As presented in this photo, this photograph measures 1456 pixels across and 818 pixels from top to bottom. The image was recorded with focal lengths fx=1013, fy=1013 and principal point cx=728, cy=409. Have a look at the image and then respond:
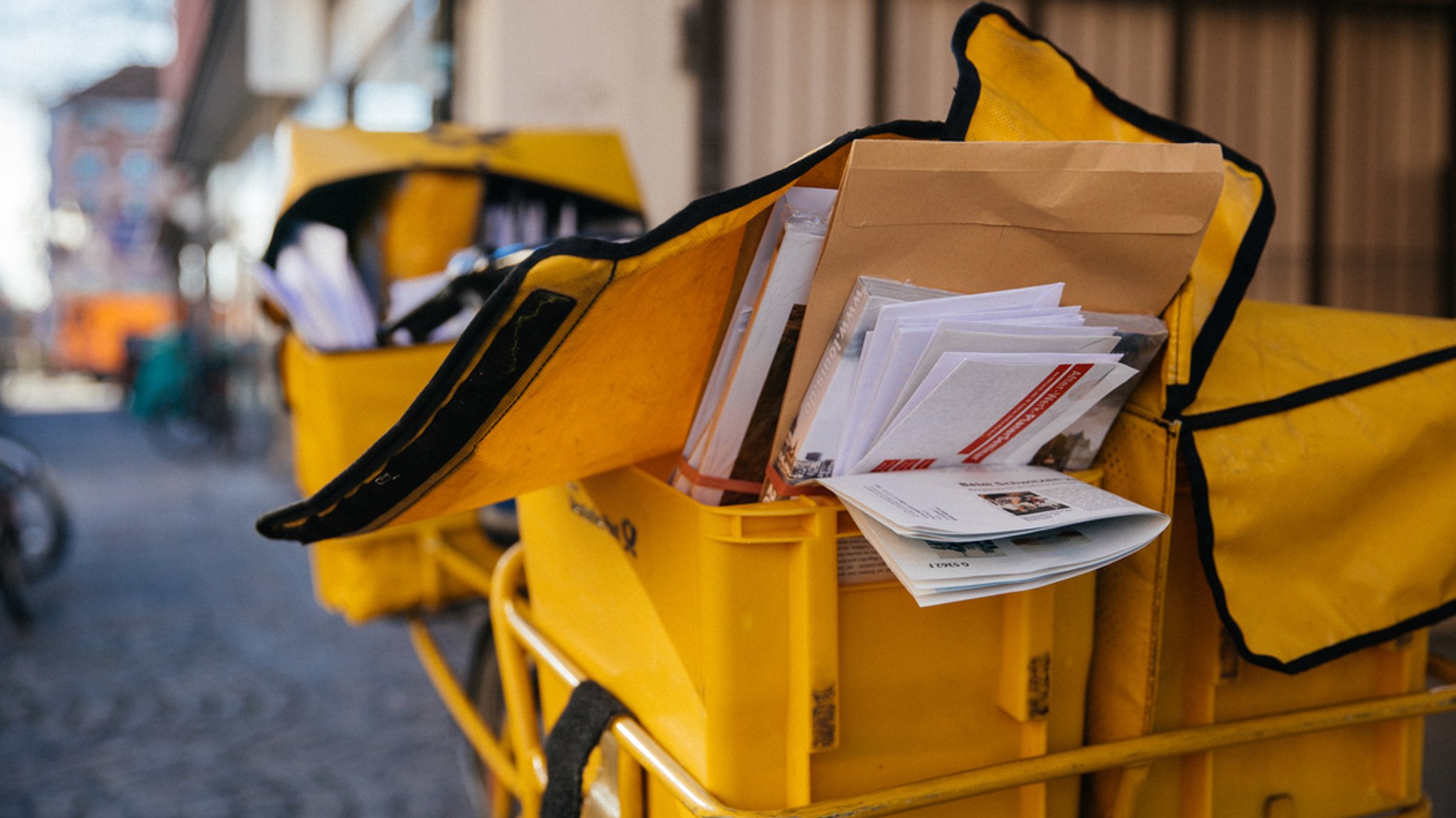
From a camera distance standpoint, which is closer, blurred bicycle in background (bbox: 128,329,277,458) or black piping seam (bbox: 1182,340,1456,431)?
black piping seam (bbox: 1182,340,1456,431)

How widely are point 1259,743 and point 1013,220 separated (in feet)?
2.36

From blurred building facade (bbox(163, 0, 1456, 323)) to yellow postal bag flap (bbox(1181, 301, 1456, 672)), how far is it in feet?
8.78

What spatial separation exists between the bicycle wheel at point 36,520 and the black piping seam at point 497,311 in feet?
15.3

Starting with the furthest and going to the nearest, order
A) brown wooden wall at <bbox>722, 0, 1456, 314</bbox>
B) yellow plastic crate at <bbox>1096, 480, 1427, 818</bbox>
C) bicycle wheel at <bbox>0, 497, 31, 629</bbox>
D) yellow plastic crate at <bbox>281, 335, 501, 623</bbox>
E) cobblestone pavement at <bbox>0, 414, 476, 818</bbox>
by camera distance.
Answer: bicycle wheel at <bbox>0, 497, 31, 629</bbox> < brown wooden wall at <bbox>722, 0, 1456, 314</bbox> < cobblestone pavement at <bbox>0, 414, 476, 818</bbox> < yellow plastic crate at <bbox>281, 335, 501, 623</bbox> < yellow plastic crate at <bbox>1096, 480, 1427, 818</bbox>

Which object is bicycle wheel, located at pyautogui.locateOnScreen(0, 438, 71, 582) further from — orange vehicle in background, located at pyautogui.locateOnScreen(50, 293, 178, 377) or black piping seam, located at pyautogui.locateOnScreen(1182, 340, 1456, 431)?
orange vehicle in background, located at pyautogui.locateOnScreen(50, 293, 178, 377)

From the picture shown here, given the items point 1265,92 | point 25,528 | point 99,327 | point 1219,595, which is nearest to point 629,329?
point 1219,595

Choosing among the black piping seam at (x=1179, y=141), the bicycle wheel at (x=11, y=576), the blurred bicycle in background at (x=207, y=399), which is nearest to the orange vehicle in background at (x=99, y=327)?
the blurred bicycle in background at (x=207, y=399)

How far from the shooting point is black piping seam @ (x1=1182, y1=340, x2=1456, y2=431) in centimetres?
107

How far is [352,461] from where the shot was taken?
2.03 meters

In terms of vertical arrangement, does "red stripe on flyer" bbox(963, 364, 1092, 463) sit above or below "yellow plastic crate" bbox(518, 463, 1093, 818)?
above

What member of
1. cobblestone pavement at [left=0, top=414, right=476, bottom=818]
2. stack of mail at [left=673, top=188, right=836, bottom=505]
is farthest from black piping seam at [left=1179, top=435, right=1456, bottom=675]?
cobblestone pavement at [left=0, top=414, right=476, bottom=818]

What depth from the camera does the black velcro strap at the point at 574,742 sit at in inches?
45.0

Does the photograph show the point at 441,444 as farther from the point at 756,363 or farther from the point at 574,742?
the point at 574,742

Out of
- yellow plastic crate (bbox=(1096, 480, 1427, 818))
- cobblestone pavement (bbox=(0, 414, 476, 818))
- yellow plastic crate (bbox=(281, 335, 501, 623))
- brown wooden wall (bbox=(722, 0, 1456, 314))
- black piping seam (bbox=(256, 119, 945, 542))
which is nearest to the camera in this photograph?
black piping seam (bbox=(256, 119, 945, 542))
